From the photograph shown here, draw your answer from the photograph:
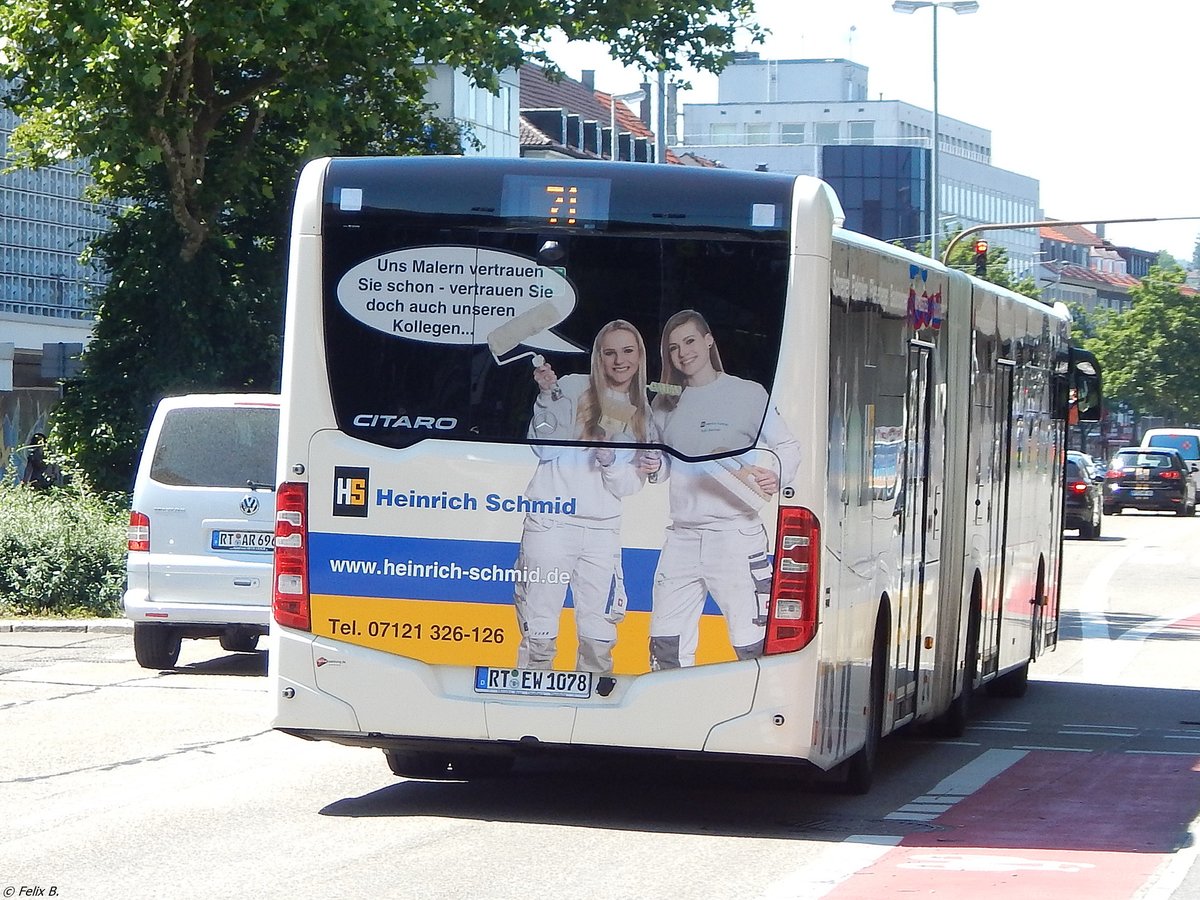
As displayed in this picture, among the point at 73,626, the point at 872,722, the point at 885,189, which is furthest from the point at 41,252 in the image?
the point at 885,189

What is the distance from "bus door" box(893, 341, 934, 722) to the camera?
11.3 metres

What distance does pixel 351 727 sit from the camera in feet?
30.7

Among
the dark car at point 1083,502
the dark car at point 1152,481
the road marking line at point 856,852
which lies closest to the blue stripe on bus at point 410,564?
the road marking line at point 856,852

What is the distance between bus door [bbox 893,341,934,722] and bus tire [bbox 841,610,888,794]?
16.6 inches

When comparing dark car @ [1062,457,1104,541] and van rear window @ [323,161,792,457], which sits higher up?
van rear window @ [323,161,792,457]

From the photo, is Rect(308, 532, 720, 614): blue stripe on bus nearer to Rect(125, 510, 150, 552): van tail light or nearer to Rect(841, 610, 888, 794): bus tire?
Rect(841, 610, 888, 794): bus tire

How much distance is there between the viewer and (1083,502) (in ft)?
143

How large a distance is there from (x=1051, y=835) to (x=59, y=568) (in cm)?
1260

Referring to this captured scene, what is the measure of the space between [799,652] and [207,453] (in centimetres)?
764

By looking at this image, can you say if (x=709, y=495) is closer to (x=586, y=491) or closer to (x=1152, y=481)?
(x=586, y=491)

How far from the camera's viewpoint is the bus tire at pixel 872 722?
34.3 ft

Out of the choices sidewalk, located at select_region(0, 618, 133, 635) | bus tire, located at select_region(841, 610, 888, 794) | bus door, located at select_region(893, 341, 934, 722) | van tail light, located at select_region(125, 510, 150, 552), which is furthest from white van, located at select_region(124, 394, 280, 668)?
bus tire, located at select_region(841, 610, 888, 794)

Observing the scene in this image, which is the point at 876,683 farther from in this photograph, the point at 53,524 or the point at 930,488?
the point at 53,524

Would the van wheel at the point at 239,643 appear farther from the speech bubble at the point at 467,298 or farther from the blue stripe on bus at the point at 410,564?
the speech bubble at the point at 467,298
